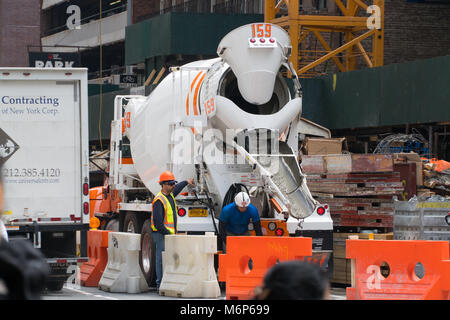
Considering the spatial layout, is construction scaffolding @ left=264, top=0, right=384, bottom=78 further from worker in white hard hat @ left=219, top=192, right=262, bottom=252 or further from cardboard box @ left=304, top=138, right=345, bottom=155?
worker in white hard hat @ left=219, top=192, right=262, bottom=252

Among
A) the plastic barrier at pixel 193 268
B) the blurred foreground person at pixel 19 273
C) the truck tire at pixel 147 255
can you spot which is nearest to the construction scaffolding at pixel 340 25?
the truck tire at pixel 147 255

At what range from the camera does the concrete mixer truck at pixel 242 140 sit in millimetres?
16109

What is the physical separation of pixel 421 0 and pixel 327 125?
594 cm

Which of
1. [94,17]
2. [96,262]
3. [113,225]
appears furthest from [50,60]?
[96,262]

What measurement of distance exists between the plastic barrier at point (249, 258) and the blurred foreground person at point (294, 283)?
9.99 meters

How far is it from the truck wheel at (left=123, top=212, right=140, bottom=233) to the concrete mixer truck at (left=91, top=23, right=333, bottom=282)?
1.18m

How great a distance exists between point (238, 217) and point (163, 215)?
1.25 m

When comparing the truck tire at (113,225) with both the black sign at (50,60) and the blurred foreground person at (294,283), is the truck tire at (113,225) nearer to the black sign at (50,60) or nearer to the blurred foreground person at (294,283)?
the blurred foreground person at (294,283)

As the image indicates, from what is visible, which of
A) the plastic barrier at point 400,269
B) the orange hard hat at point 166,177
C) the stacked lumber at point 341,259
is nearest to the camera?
the plastic barrier at point 400,269

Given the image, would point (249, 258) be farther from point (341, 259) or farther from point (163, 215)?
point (341, 259)

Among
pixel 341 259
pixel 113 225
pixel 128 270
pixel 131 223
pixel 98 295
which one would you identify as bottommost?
pixel 98 295

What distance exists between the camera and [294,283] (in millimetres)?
3736

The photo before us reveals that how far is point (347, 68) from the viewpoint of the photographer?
115 feet
